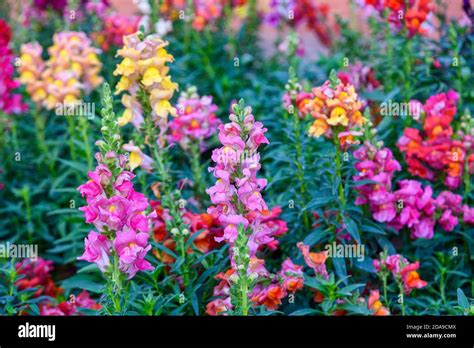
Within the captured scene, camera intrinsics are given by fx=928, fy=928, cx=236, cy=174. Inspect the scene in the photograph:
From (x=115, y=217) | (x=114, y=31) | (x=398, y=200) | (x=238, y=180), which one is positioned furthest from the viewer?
(x=114, y=31)

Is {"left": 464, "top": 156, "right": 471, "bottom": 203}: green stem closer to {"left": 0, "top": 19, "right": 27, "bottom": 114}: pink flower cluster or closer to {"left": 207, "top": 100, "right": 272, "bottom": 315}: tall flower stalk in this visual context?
{"left": 207, "top": 100, "right": 272, "bottom": 315}: tall flower stalk

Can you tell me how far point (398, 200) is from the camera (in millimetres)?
4418

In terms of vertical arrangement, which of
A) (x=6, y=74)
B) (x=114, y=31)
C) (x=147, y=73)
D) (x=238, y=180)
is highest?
(x=114, y=31)

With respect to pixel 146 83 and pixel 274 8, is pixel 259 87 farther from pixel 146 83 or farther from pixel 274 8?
pixel 146 83

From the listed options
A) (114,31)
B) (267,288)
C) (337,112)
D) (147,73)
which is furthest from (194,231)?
(114,31)

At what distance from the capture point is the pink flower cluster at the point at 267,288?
387 centimetres

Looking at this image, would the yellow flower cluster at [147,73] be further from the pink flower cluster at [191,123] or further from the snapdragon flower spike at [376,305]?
the snapdragon flower spike at [376,305]

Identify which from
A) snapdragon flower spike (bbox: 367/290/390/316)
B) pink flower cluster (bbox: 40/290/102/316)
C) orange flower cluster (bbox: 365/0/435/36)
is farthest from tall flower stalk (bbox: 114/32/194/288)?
orange flower cluster (bbox: 365/0/435/36)

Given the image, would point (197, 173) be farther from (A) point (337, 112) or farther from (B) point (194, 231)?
(A) point (337, 112)

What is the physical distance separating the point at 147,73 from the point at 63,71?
5.12 ft

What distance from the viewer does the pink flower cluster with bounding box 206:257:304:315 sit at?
3873 millimetres

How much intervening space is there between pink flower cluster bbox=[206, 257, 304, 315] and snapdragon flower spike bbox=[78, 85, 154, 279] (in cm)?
48

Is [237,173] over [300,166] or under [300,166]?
under

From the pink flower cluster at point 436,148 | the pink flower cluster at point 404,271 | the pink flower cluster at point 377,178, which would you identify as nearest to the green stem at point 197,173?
the pink flower cluster at point 377,178
